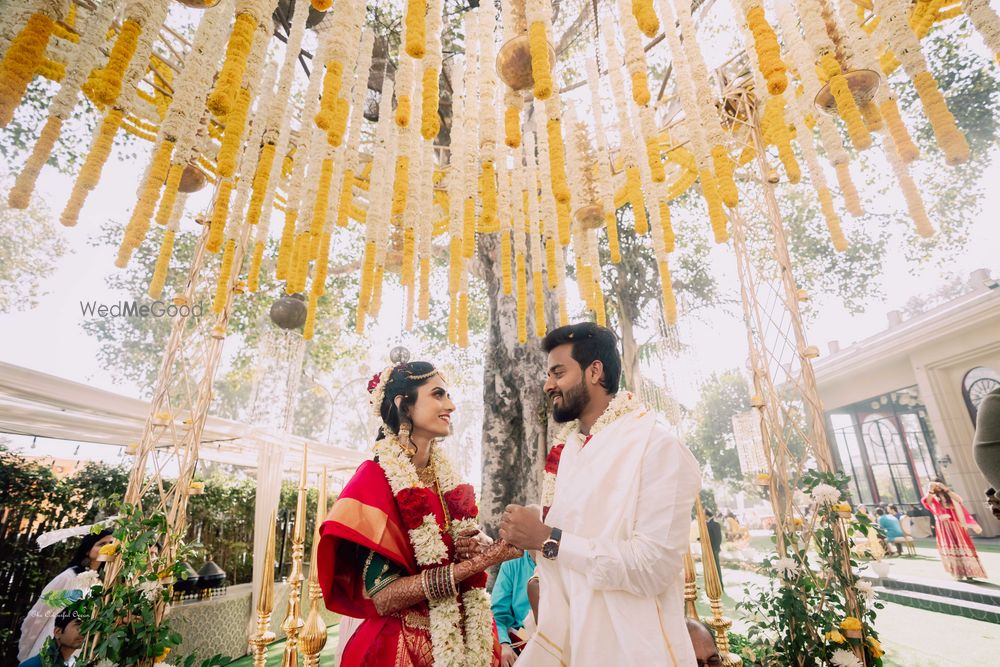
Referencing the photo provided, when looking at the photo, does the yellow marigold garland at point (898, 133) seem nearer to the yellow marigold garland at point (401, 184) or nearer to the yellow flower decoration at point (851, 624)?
the yellow marigold garland at point (401, 184)

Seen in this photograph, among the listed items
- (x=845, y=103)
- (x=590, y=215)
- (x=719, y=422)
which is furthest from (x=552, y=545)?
(x=719, y=422)

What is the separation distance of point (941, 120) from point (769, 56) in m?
0.58

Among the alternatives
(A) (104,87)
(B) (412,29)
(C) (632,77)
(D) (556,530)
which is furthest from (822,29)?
(A) (104,87)

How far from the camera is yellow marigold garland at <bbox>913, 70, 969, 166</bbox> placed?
4.58ft

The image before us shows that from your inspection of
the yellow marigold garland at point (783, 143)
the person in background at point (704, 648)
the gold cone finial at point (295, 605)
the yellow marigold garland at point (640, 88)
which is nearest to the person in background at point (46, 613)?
the gold cone finial at point (295, 605)

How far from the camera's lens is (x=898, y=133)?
5.48 ft

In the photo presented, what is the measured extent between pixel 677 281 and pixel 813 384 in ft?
32.9

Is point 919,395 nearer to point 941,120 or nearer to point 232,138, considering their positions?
point 941,120

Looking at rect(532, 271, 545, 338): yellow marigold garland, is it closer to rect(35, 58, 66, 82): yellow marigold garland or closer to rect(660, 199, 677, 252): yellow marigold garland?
Answer: rect(660, 199, 677, 252): yellow marigold garland

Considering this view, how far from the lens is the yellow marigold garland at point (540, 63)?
1778 mm

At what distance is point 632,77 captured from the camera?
1.93m

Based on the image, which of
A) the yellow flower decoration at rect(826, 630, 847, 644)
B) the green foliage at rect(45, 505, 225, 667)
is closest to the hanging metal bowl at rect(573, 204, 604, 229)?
the yellow flower decoration at rect(826, 630, 847, 644)

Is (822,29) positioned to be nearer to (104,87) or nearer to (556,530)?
(556,530)

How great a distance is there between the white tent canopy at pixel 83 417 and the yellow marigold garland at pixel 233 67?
3.88 metres
